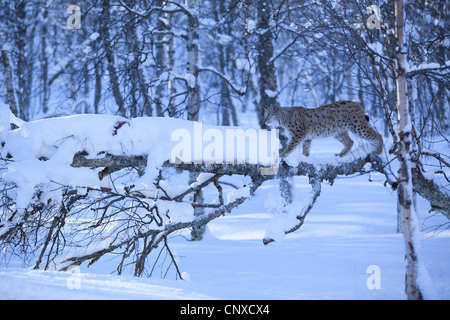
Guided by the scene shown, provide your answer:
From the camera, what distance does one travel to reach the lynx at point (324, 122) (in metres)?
6.78

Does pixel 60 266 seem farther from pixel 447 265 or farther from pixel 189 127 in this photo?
pixel 447 265

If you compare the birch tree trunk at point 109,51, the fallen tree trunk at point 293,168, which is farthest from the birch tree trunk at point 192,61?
the fallen tree trunk at point 293,168

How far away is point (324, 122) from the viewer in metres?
7.10

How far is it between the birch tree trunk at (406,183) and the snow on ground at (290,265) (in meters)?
0.14

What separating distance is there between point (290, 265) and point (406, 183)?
149 inches

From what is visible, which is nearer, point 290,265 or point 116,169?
point 116,169

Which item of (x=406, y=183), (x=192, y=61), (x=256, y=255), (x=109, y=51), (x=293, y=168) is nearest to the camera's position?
(x=406, y=183)

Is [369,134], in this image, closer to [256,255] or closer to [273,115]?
[273,115]

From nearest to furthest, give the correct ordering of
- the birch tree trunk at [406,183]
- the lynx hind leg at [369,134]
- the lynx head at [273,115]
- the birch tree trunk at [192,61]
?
1. the birch tree trunk at [406,183]
2. the lynx hind leg at [369,134]
3. the lynx head at [273,115]
4. the birch tree trunk at [192,61]

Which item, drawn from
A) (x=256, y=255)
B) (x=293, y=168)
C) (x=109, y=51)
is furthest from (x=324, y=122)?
(x=109, y=51)

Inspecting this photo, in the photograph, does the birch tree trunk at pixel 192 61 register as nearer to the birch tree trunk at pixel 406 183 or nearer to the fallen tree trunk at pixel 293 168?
the fallen tree trunk at pixel 293 168

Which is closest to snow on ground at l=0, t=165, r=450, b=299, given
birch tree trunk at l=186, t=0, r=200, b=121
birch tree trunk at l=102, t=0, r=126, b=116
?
birch tree trunk at l=186, t=0, r=200, b=121
